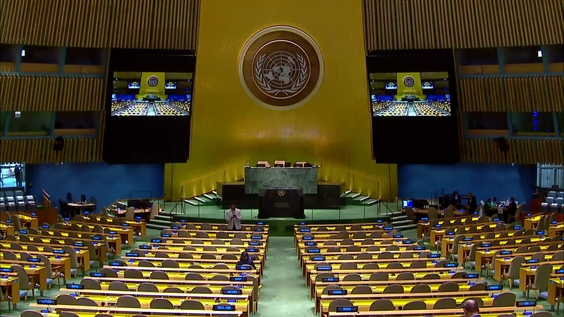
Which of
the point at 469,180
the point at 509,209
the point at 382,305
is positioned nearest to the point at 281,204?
the point at 509,209

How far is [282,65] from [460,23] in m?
6.54

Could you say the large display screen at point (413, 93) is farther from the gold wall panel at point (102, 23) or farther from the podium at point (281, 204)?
the gold wall panel at point (102, 23)

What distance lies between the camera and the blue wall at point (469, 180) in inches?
1081

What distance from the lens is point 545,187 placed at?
1078 inches

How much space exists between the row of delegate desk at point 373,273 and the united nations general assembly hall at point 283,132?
169 mm

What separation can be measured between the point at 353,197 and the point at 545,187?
6.95 metres

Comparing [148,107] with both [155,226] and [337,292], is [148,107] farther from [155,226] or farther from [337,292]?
A: [337,292]

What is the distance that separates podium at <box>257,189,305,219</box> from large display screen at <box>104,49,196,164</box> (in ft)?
9.29

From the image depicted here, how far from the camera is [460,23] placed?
82.7 ft

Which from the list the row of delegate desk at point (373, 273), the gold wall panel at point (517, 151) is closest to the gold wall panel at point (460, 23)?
the gold wall panel at point (517, 151)

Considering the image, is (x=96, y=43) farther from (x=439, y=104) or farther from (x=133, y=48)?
(x=439, y=104)

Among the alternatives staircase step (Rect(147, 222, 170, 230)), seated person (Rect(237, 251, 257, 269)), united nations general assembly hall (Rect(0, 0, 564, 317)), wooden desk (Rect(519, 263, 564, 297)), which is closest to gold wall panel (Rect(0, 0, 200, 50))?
united nations general assembly hall (Rect(0, 0, 564, 317))

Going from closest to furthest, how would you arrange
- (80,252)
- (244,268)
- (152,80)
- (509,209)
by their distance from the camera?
(244,268) → (80,252) → (152,80) → (509,209)

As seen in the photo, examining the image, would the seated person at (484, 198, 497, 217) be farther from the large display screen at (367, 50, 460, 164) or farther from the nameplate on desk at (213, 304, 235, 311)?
the nameplate on desk at (213, 304, 235, 311)
